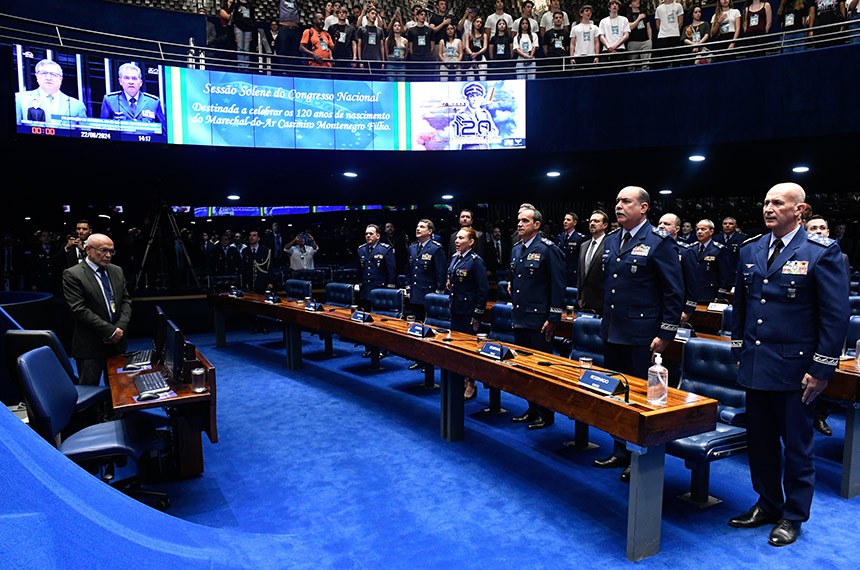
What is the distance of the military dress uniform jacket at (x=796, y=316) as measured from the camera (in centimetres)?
255

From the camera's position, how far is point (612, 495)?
322 cm

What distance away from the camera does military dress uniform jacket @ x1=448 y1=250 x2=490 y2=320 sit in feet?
17.1

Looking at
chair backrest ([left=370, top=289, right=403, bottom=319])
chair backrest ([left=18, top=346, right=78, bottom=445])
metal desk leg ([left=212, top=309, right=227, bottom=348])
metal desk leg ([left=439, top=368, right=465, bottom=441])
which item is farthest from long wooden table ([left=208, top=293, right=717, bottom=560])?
metal desk leg ([left=212, top=309, right=227, bottom=348])

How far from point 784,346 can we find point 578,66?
659cm

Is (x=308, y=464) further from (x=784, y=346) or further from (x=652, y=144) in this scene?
(x=652, y=144)

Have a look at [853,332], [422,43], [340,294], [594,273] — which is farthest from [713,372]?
[422,43]

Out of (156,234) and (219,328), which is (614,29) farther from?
(156,234)

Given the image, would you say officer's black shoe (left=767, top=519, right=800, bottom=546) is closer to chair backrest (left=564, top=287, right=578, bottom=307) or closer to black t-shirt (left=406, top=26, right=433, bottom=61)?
chair backrest (left=564, top=287, right=578, bottom=307)

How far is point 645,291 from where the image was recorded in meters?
3.32

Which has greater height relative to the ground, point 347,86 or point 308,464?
point 347,86

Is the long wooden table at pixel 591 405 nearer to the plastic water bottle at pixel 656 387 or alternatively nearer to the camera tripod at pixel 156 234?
the plastic water bottle at pixel 656 387

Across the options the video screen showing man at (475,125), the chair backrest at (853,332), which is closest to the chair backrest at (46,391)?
the chair backrest at (853,332)

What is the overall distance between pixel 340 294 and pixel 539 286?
3.40 meters

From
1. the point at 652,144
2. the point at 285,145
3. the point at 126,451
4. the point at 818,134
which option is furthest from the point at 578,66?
the point at 126,451
